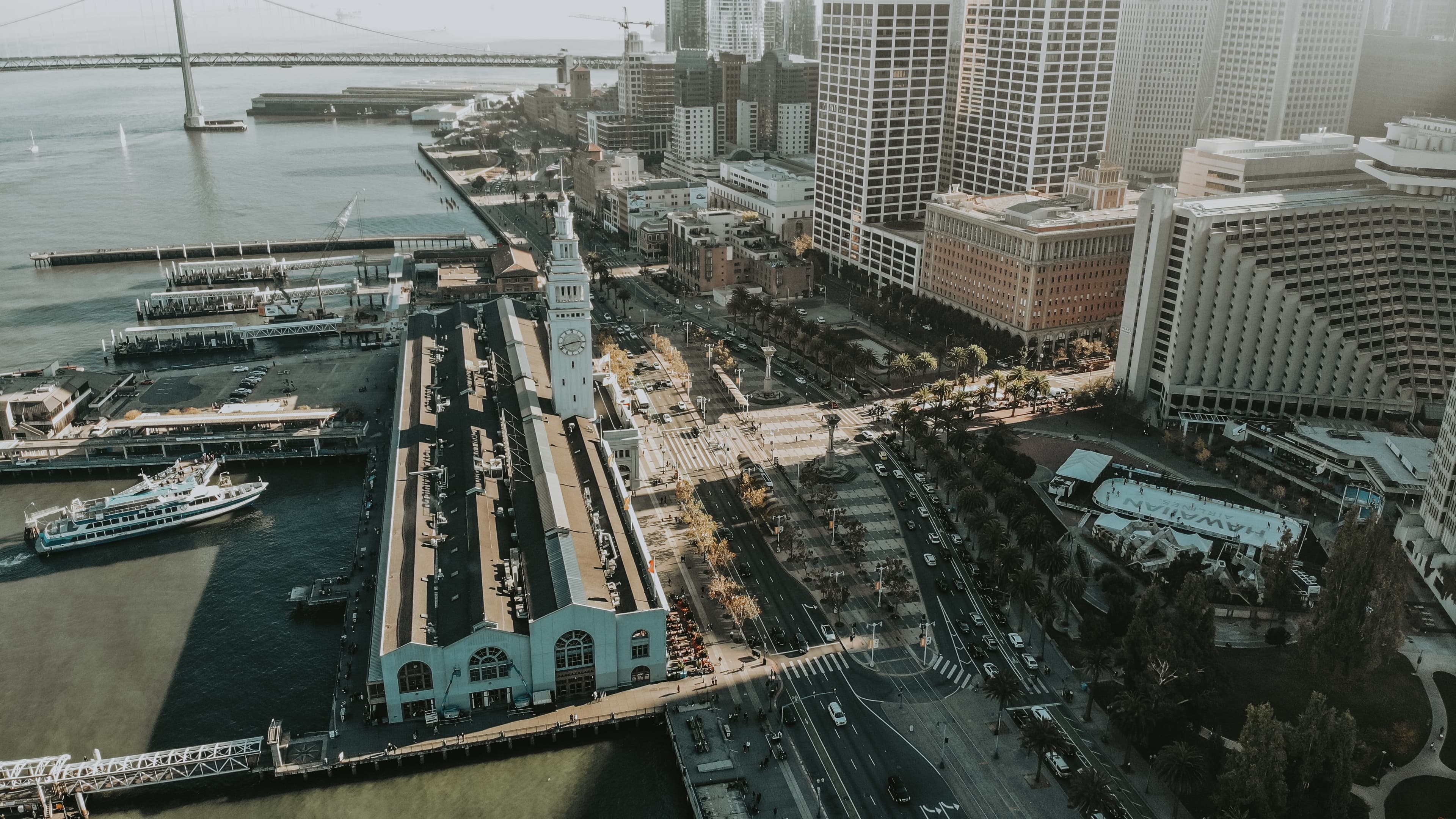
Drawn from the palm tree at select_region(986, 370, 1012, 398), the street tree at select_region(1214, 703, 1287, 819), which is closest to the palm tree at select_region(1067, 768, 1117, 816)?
the street tree at select_region(1214, 703, 1287, 819)

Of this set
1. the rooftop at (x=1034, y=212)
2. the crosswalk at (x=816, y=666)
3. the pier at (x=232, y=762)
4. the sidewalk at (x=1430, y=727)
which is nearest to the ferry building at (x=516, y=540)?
the pier at (x=232, y=762)

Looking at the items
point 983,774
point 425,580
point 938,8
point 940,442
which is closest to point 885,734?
point 983,774

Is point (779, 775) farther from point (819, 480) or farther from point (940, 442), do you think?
point (940, 442)

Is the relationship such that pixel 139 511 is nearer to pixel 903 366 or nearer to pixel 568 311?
pixel 568 311

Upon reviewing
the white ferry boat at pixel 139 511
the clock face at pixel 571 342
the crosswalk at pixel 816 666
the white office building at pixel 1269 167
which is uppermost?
the white office building at pixel 1269 167

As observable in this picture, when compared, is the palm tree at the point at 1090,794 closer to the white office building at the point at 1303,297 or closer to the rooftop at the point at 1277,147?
the white office building at the point at 1303,297

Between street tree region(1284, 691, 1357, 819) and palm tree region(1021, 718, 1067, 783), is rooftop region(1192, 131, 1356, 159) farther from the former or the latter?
palm tree region(1021, 718, 1067, 783)
